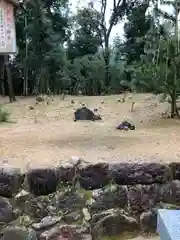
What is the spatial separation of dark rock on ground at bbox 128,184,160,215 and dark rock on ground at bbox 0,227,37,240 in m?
0.75

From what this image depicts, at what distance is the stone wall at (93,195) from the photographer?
121 inches

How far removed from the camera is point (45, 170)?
3.14 metres

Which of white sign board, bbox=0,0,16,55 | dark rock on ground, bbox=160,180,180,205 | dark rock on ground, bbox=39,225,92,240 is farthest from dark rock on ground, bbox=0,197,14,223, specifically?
white sign board, bbox=0,0,16,55

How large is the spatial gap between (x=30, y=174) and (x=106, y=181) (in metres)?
0.57

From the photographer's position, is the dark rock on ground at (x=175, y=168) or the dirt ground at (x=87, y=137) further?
the dirt ground at (x=87, y=137)

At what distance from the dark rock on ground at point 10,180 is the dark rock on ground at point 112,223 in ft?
1.99

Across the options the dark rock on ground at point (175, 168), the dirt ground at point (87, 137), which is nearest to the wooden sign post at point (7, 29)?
the dirt ground at point (87, 137)

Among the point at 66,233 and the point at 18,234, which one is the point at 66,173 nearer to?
the point at 66,233

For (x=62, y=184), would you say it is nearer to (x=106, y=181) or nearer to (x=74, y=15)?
(x=106, y=181)

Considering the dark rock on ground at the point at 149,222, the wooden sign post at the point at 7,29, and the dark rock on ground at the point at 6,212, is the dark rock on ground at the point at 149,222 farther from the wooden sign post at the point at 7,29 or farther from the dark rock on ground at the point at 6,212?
the wooden sign post at the point at 7,29

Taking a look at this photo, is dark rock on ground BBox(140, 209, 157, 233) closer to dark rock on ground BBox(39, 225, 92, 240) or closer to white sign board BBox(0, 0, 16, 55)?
dark rock on ground BBox(39, 225, 92, 240)

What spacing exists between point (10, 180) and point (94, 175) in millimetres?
618

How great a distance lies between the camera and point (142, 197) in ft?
10.3

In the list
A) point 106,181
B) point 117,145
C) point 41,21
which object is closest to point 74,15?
point 41,21
